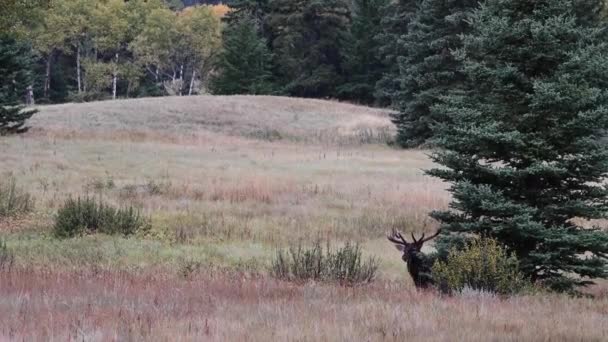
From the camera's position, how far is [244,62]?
6831 centimetres

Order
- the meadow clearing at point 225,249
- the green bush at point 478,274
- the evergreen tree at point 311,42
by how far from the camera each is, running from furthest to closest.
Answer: the evergreen tree at point 311,42 < the green bush at point 478,274 < the meadow clearing at point 225,249

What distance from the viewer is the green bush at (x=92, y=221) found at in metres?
13.6

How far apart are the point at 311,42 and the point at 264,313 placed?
6671 cm

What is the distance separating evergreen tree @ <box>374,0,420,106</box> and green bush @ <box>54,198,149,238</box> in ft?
134

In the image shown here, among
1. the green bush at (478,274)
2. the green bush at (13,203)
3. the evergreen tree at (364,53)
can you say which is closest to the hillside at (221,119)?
the evergreen tree at (364,53)

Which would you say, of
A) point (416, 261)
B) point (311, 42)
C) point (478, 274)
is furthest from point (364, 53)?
point (478, 274)

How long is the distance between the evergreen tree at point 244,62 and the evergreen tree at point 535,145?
56196 mm

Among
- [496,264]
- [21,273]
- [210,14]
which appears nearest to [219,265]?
[21,273]

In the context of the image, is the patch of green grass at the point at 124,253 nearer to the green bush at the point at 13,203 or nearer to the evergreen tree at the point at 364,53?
the green bush at the point at 13,203

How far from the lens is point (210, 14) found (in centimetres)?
8038

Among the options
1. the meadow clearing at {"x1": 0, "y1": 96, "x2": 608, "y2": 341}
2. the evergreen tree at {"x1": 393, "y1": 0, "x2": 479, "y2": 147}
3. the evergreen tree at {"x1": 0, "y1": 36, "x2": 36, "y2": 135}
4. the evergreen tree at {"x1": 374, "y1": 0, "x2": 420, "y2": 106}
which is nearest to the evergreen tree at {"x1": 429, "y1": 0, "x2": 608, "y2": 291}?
the meadow clearing at {"x1": 0, "y1": 96, "x2": 608, "y2": 341}

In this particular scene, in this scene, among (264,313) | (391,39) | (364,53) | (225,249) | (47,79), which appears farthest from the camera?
(47,79)

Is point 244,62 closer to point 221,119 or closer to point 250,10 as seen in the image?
point 250,10

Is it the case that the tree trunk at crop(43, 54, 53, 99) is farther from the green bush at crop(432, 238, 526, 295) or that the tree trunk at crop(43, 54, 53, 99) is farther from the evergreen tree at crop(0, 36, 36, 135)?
the green bush at crop(432, 238, 526, 295)
